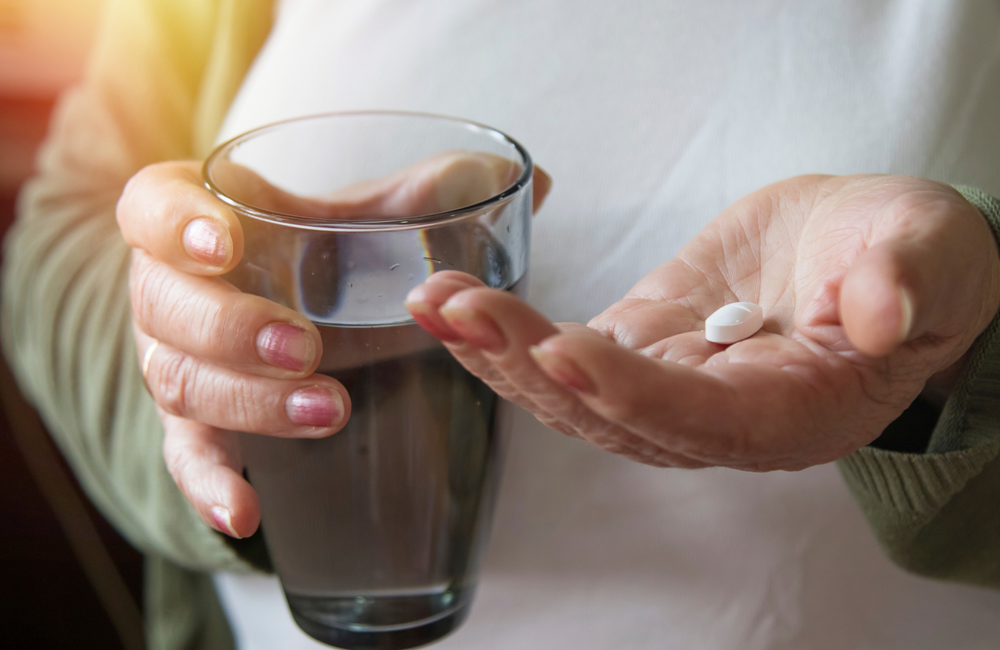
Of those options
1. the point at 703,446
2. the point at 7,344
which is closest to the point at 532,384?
the point at 703,446

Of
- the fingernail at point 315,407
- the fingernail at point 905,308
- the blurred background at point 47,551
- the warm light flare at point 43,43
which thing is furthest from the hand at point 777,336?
the warm light flare at point 43,43

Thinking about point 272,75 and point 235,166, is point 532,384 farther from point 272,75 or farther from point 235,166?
point 272,75

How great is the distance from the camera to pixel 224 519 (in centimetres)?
37

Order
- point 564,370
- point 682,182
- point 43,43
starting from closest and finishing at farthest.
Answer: point 564,370 → point 682,182 → point 43,43

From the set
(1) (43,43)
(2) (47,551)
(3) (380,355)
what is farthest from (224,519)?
(1) (43,43)

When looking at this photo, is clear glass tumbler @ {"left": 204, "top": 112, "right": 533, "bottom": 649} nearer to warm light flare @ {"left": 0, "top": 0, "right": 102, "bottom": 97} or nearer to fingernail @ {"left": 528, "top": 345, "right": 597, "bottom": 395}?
fingernail @ {"left": 528, "top": 345, "right": 597, "bottom": 395}

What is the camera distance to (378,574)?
1.24 feet

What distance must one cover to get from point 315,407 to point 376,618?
15 cm

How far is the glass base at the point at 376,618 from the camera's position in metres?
0.40

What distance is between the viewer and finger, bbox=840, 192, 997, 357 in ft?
0.71

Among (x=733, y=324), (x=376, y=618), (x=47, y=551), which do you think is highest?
(x=733, y=324)

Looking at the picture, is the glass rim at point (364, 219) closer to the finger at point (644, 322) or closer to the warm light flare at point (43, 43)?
the finger at point (644, 322)

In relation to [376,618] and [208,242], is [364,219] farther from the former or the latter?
[376,618]

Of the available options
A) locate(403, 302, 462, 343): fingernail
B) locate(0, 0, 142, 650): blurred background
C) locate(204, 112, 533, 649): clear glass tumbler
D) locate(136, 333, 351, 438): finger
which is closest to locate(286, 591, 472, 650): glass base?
locate(204, 112, 533, 649): clear glass tumbler
